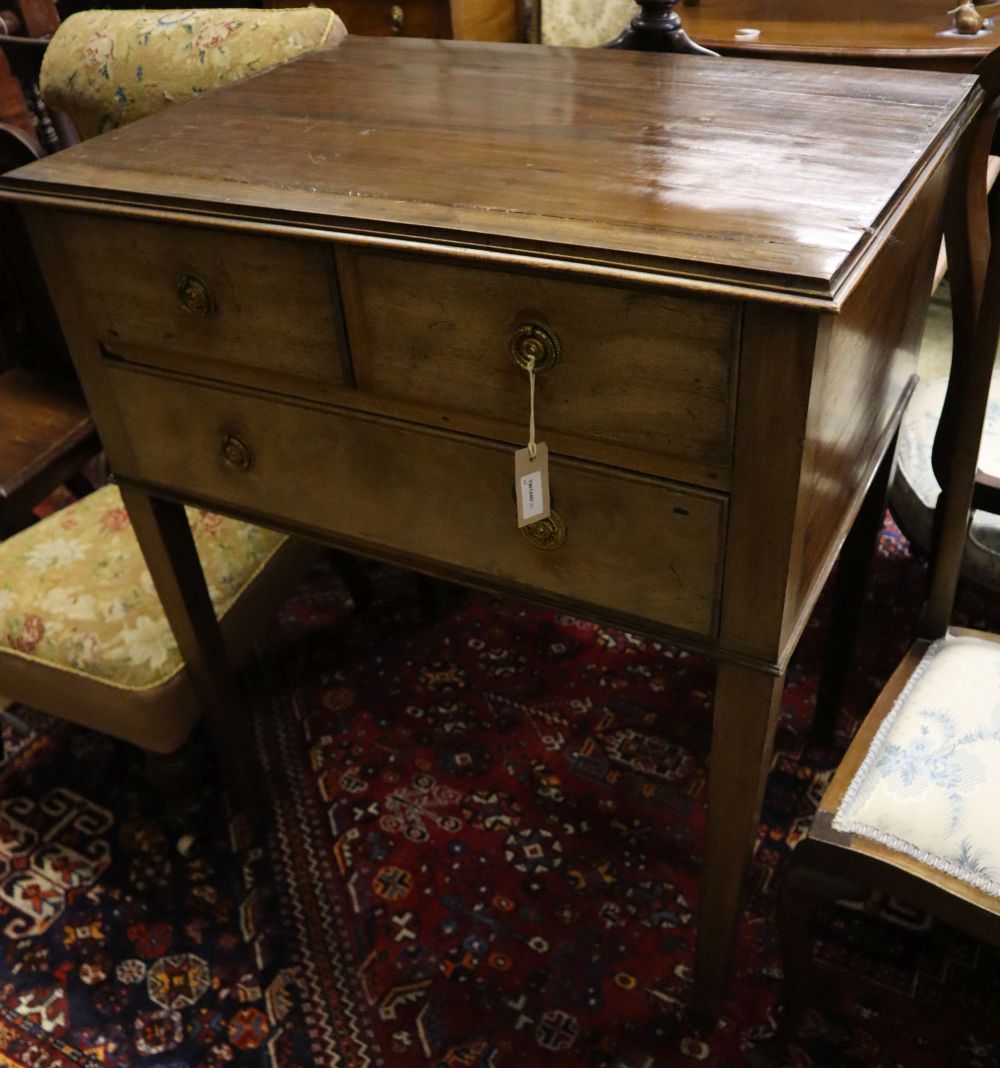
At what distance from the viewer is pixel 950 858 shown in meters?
0.92

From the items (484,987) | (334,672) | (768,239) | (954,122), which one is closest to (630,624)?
(768,239)

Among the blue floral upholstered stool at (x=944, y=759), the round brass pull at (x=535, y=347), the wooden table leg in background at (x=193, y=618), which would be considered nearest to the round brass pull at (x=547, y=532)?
the round brass pull at (x=535, y=347)

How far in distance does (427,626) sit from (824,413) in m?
1.22

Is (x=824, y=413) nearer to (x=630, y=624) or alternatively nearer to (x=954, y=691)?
(x=630, y=624)

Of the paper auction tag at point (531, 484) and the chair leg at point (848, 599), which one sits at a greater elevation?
the paper auction tag at point (531, 484)

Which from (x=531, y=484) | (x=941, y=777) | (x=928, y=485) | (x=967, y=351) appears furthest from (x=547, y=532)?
(x=928, y=485)

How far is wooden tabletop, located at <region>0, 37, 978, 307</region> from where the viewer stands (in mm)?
760

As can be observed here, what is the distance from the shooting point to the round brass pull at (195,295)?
3.21ft

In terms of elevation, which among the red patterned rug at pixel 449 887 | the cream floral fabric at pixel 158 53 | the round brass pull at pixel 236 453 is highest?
the cream floral fabric at pixel 158 53

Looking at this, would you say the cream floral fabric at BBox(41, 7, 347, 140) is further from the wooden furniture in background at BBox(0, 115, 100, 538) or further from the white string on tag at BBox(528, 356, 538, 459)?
the white string on tag at BBox(528, 356, 538, 459)

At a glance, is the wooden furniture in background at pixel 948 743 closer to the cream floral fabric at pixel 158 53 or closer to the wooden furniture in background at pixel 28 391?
the cream floral fabric at pixel 158 53

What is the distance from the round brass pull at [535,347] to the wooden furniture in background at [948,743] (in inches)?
17.7

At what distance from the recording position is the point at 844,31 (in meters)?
2.31

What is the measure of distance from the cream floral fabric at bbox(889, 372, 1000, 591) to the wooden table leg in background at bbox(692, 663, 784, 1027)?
1.49 feet
